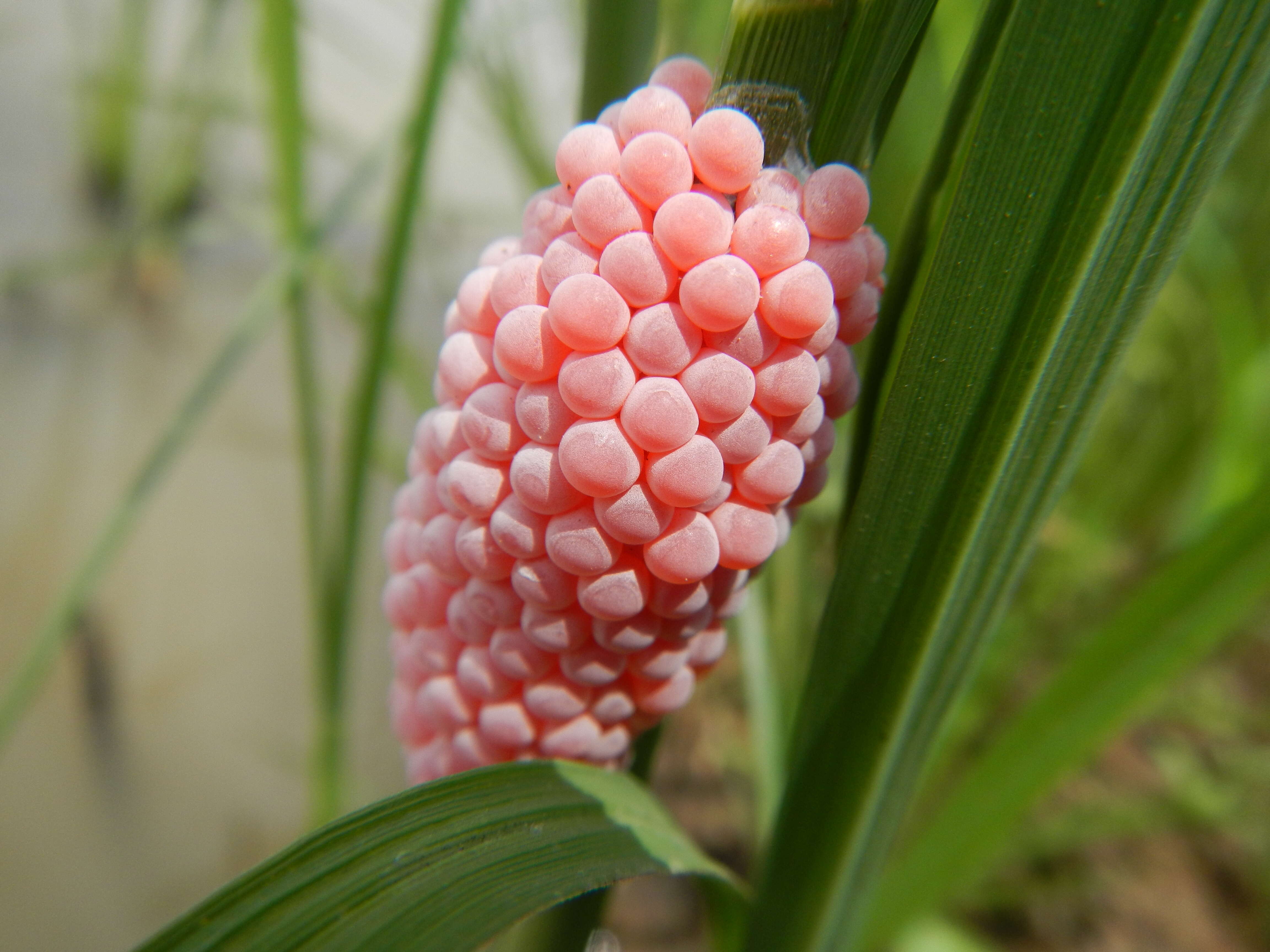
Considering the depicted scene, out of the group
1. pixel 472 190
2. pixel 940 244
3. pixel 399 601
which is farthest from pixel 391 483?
pixel 940 244

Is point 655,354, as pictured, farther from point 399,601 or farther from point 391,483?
point 391,483

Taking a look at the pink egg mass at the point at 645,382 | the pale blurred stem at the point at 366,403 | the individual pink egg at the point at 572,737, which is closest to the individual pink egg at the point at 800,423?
the pink egg mass at the point at 645,382

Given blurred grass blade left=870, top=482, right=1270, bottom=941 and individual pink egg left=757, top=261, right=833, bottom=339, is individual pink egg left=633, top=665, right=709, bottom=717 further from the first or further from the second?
blurred grass blade left=870, top=482, right=1270, bottom=941

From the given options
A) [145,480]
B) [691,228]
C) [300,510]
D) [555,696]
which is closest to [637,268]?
[691,228]

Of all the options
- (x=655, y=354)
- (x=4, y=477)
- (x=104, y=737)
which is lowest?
(x=104, y=737)

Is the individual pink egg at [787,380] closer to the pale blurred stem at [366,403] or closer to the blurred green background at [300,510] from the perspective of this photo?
the pale blurred stem at [366,403]

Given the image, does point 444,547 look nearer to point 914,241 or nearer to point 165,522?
point 914,241

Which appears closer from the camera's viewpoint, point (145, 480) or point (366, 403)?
point (366, 403)
